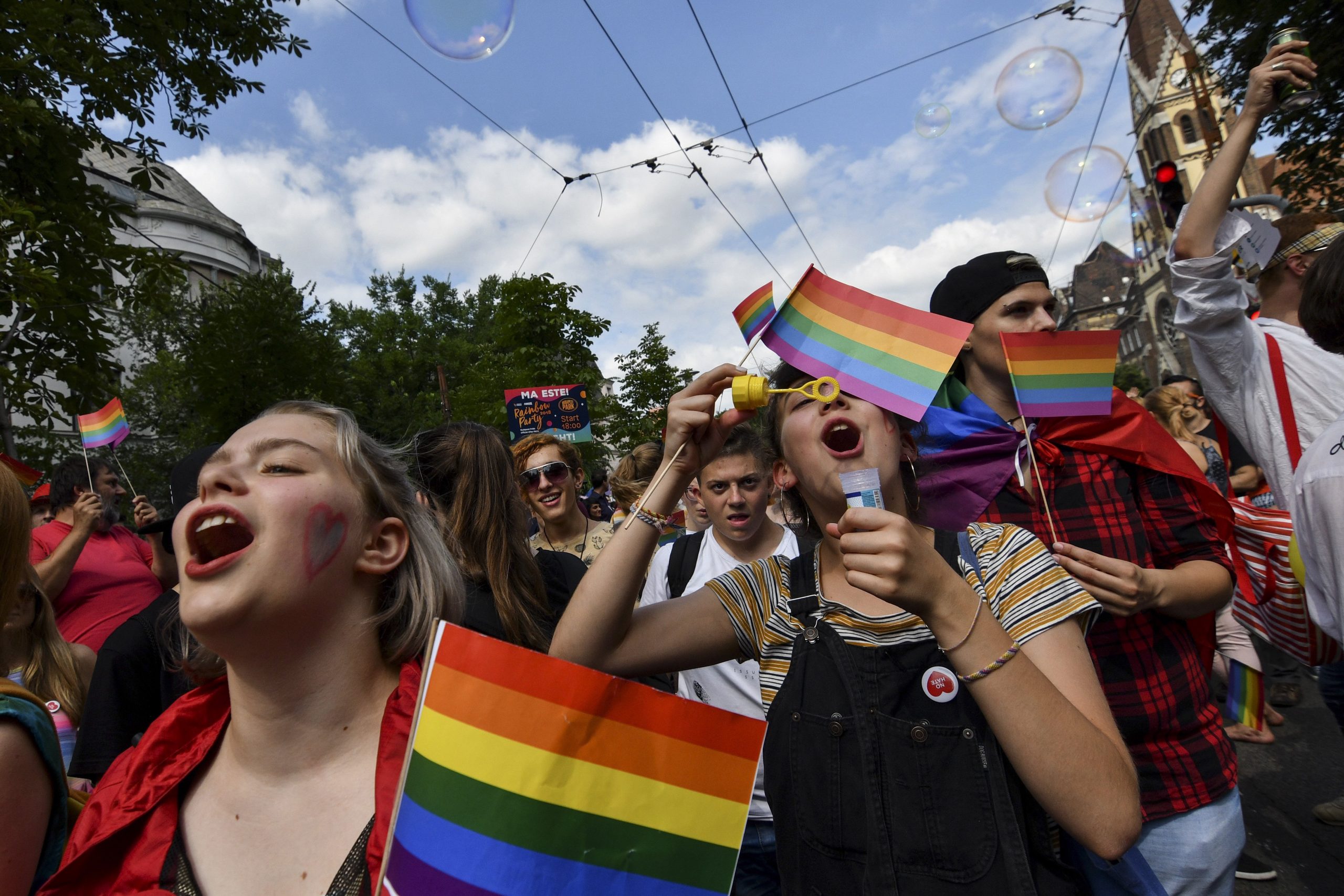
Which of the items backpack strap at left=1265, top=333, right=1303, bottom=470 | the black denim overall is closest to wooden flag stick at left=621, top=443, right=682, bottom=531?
the black denim overall

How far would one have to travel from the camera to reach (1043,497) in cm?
194

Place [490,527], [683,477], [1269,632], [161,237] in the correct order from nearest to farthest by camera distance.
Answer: [683,477] < [1269,632] < [490,527] < [161,237]

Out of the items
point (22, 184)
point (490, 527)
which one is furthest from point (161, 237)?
point (490, 527)

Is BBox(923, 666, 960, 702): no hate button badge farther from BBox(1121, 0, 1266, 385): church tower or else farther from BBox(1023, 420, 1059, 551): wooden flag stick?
BBox(1121, 0, 1266, 385): church tower

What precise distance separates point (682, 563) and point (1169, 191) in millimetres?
4149

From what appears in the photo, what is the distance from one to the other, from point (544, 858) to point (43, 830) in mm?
1088

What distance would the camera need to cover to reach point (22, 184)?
18.5 feet

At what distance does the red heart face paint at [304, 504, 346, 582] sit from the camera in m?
1.48

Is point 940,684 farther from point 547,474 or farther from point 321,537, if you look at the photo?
point 547,474

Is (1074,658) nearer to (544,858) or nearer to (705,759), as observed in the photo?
(705,759)

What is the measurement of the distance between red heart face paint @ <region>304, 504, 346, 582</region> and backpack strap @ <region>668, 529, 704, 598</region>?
1.65 meters

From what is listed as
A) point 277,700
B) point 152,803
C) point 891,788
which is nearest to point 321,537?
point 277,700

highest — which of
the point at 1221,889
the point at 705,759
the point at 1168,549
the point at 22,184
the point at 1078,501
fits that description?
the point at 22,184

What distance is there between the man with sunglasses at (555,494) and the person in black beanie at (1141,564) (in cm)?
242
